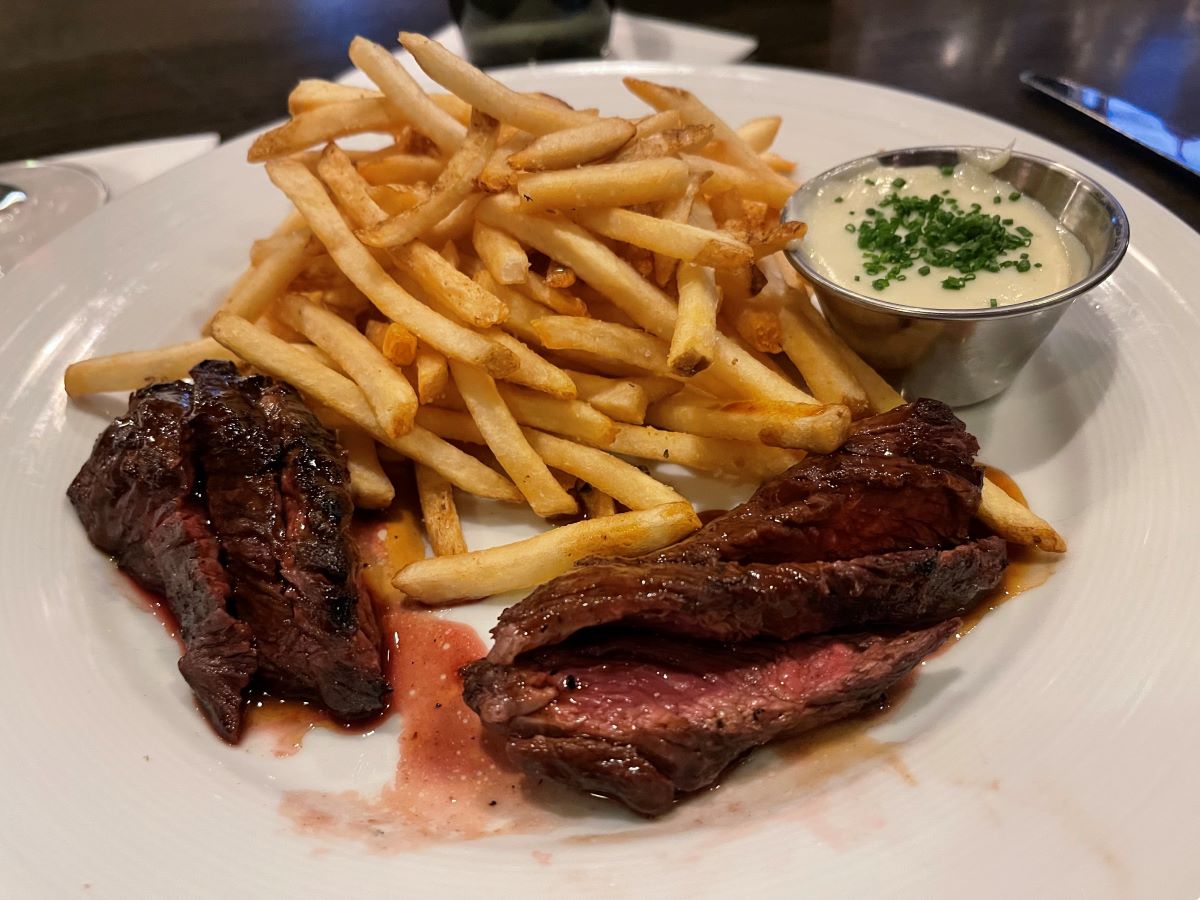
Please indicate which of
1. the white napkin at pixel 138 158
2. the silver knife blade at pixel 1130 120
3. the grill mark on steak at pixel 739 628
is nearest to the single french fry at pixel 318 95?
the white napkin at pixel 138 158

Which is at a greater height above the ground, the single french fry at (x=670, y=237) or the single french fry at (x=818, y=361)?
the single french fry at (x=670, y=237)

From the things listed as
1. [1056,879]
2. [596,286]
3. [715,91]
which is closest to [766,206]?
[596,286]

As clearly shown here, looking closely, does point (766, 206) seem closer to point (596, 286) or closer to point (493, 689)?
point (596, 286)

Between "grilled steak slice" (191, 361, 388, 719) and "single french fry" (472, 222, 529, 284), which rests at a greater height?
"single french fry" (472, 222, 529, 284)

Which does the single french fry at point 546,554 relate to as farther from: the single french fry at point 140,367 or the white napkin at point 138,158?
the white napkin at point 138,158

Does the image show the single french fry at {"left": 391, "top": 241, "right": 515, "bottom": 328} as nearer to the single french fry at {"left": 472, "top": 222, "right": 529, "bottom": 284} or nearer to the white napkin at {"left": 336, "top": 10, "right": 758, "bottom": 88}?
the single french fry at {"left": 472, "top": 222, "right": 529, "bottom": 284}

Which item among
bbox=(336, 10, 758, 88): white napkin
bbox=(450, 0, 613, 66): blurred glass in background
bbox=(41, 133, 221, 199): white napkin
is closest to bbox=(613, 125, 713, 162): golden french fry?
bbox=(336, 10, 758, 88): white napkin

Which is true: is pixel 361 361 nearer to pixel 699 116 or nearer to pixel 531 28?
pixel 699 116
